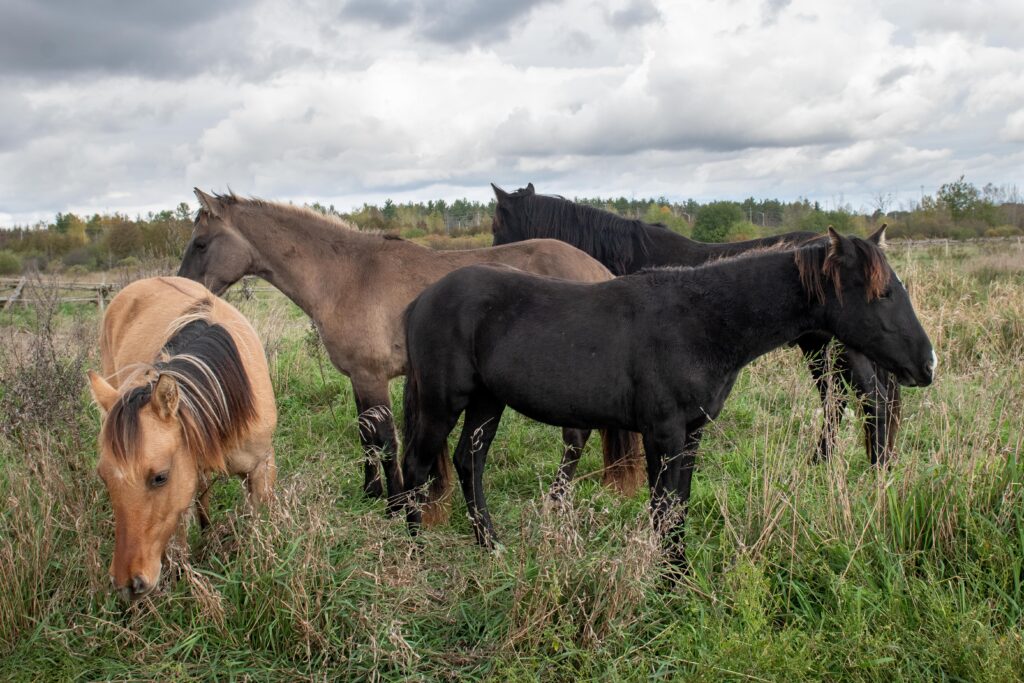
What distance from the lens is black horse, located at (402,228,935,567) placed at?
3389 millimetres

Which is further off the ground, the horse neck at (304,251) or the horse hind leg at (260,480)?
the horse neck at (304,251)

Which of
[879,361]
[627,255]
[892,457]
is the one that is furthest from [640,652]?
[627,255]

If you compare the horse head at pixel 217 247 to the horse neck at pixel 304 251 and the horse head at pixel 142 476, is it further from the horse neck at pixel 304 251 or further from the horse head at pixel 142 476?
the horse head at pixel 142 476

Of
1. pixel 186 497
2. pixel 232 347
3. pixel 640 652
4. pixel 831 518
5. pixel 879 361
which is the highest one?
pixel 232 347

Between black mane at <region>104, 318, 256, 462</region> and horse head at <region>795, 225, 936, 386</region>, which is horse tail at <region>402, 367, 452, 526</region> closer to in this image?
black mane at <region>104, 318, 256, 462</region>

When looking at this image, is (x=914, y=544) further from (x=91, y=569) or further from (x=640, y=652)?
(x=91, y=569)

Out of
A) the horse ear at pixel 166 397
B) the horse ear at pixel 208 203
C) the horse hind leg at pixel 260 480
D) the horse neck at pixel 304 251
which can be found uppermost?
the horse ear at pixel 208 203

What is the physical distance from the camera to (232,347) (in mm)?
3504

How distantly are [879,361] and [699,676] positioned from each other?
6.44ft

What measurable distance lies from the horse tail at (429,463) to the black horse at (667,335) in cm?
41

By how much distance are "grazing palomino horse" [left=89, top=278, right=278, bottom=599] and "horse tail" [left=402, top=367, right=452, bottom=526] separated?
86 centimetres

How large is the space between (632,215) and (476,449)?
24239mm

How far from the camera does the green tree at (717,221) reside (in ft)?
91.8

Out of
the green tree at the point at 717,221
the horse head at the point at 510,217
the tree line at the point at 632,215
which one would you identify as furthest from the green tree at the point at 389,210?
the horse head at the point at 510,217
